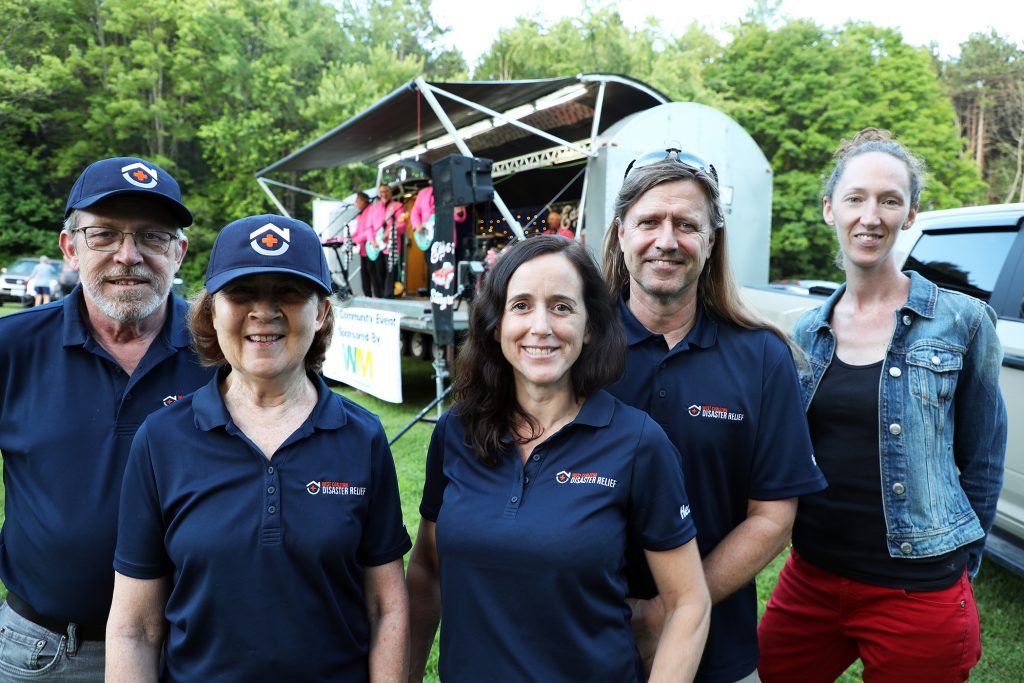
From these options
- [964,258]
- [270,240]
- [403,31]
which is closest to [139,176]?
[270,240]

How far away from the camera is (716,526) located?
1710 millimetres

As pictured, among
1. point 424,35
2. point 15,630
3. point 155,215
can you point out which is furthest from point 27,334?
point 424,35

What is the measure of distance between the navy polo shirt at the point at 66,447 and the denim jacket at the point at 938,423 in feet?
5.88

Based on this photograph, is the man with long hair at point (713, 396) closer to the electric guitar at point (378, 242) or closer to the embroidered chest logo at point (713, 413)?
the embroidered chest logo at point (713, 413)

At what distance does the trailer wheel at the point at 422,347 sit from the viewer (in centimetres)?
923

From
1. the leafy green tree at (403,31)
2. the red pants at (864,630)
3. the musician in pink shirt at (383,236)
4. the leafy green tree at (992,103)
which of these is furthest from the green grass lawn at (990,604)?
the leafy green tree at (403,31)

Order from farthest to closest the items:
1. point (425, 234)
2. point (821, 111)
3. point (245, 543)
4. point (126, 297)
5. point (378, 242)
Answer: point (821, 111) < point (378, 242) < point (425, 234) < point (126, 297) < point (245, 543)

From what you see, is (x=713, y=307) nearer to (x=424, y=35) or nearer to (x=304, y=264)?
(x=304, y=264)

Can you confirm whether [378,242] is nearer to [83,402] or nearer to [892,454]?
[83,402]

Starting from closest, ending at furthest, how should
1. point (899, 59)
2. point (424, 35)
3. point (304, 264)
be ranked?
point (304, 264) → point (899, 59) → point (424, 35)

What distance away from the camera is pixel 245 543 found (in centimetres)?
143

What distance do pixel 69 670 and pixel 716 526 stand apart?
1623 millimetres

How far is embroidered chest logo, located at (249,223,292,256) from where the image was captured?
1.54 m

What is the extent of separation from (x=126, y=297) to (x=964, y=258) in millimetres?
3956
